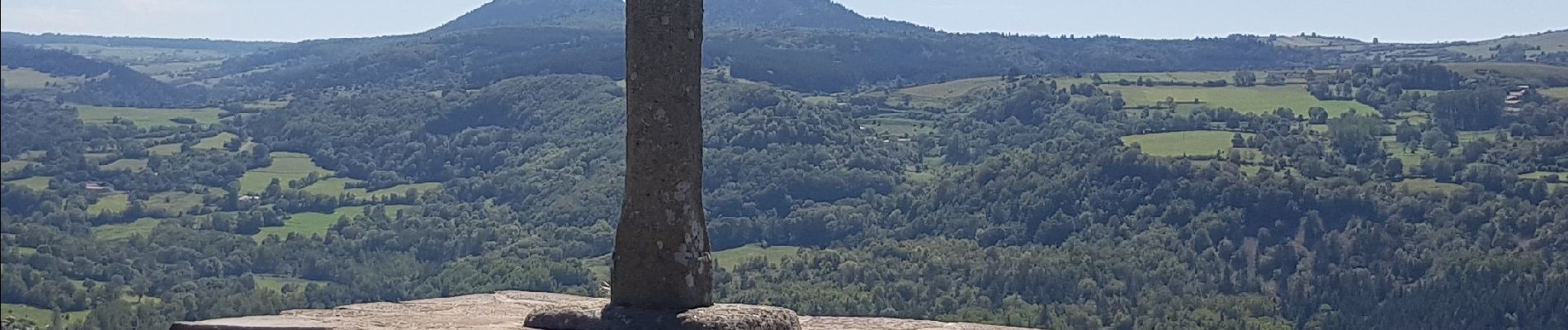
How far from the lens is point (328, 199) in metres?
109

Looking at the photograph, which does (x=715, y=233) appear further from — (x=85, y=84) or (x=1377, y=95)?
(x=1377, y=95)

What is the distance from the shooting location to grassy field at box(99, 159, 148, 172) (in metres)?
98.0

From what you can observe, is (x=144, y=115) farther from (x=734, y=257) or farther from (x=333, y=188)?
(x=734, y=257)

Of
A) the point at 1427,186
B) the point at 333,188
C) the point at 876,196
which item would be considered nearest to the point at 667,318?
the point at 1427,186

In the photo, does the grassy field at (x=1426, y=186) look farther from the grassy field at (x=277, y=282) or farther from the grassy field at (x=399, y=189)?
the grassy field at (x=399, y=189)

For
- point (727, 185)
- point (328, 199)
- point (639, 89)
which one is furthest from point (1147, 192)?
point (639, 89)

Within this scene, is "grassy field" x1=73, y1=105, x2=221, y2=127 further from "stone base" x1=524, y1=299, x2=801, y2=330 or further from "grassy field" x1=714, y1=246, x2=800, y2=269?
"stone base" x1=524, y1=299, x2=801, y2=330

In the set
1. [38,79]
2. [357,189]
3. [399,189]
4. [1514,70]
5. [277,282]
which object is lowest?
[399,189]

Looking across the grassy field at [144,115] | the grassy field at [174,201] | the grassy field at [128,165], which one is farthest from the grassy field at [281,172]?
the grassy field at [144,115]

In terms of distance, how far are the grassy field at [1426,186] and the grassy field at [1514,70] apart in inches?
1457

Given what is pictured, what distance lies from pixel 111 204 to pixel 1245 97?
74.2 m

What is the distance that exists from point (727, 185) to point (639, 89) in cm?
10117

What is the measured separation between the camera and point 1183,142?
337 ft

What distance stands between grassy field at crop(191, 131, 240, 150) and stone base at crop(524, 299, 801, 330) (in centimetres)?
11473
